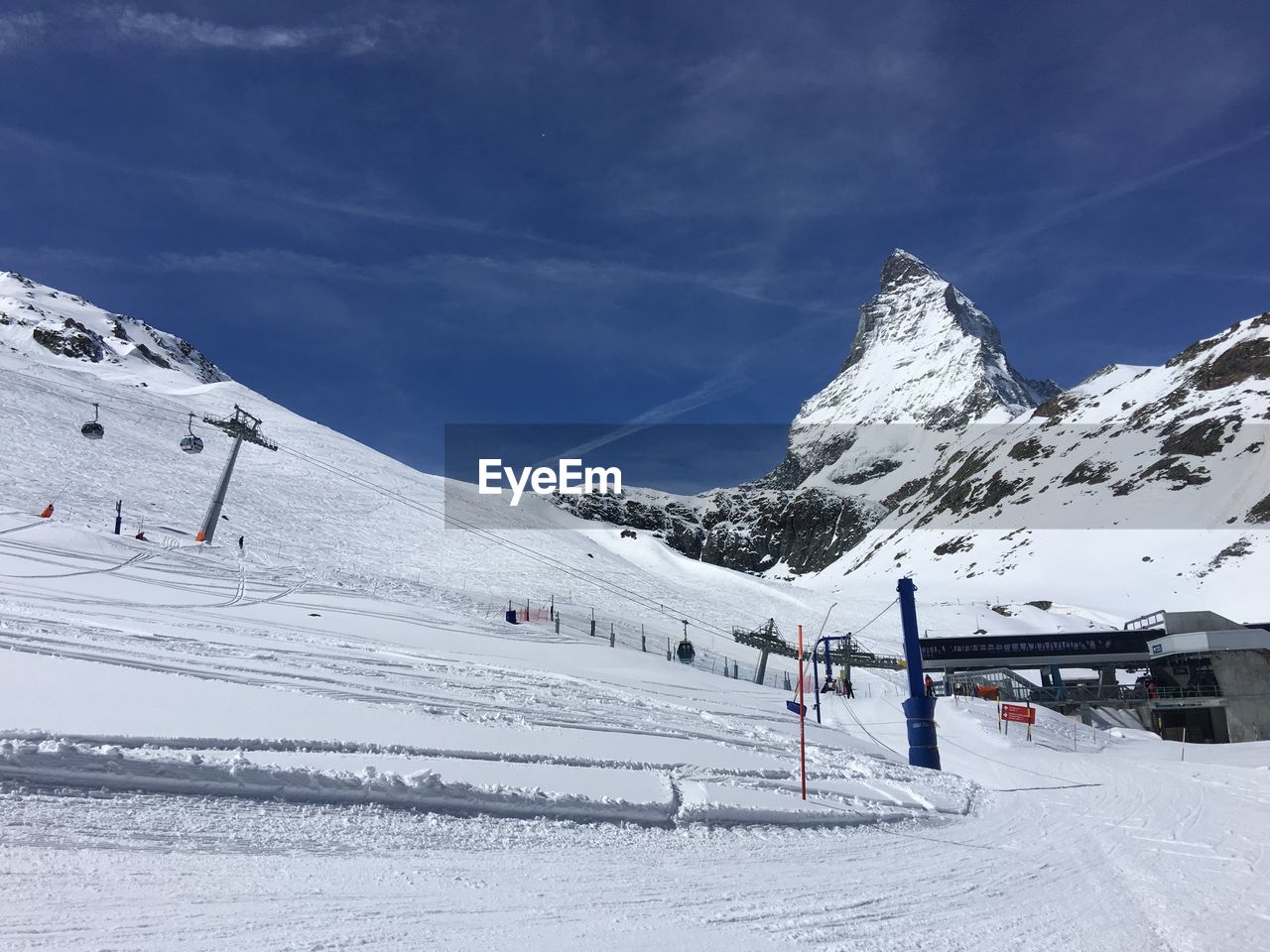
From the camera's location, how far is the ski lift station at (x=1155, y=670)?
3850 centimetres

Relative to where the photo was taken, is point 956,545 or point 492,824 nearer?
point 492,824

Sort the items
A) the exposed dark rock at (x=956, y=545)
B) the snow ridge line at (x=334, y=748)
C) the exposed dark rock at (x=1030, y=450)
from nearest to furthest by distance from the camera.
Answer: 1. the snow ridge line at (x=334, y=748)
2. the exposed dark rock at (x=956, y=545)
3. the exposed dark rock at (x=1030, y=450)

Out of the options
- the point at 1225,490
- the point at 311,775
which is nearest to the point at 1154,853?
the point at 311,775

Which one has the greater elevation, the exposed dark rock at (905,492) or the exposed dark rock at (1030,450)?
the exposed dark rock at (905,492)

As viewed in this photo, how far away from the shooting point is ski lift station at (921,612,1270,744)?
3850 cm

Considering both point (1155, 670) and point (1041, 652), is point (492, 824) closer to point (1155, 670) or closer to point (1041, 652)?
point (1041, 652)

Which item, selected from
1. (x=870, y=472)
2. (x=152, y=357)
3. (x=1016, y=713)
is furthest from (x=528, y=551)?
(x=870, y=472)

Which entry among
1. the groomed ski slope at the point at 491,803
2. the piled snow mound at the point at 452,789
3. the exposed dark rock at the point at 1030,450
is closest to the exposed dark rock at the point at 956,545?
the exposed dark rock at the point at 1030,450

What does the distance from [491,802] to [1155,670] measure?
156ft

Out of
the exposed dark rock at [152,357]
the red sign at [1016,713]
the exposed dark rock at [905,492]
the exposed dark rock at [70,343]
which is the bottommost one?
the red sign at [1016,713]

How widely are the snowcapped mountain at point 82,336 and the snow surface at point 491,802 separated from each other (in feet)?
257

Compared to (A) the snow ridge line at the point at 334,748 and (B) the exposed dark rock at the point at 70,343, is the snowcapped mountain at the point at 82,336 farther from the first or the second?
(A) the snow ridge line at the point at 334,748

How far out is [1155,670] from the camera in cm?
4322

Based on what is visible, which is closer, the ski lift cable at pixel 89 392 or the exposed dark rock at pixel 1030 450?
the ski lift cable at pixel 89 392
